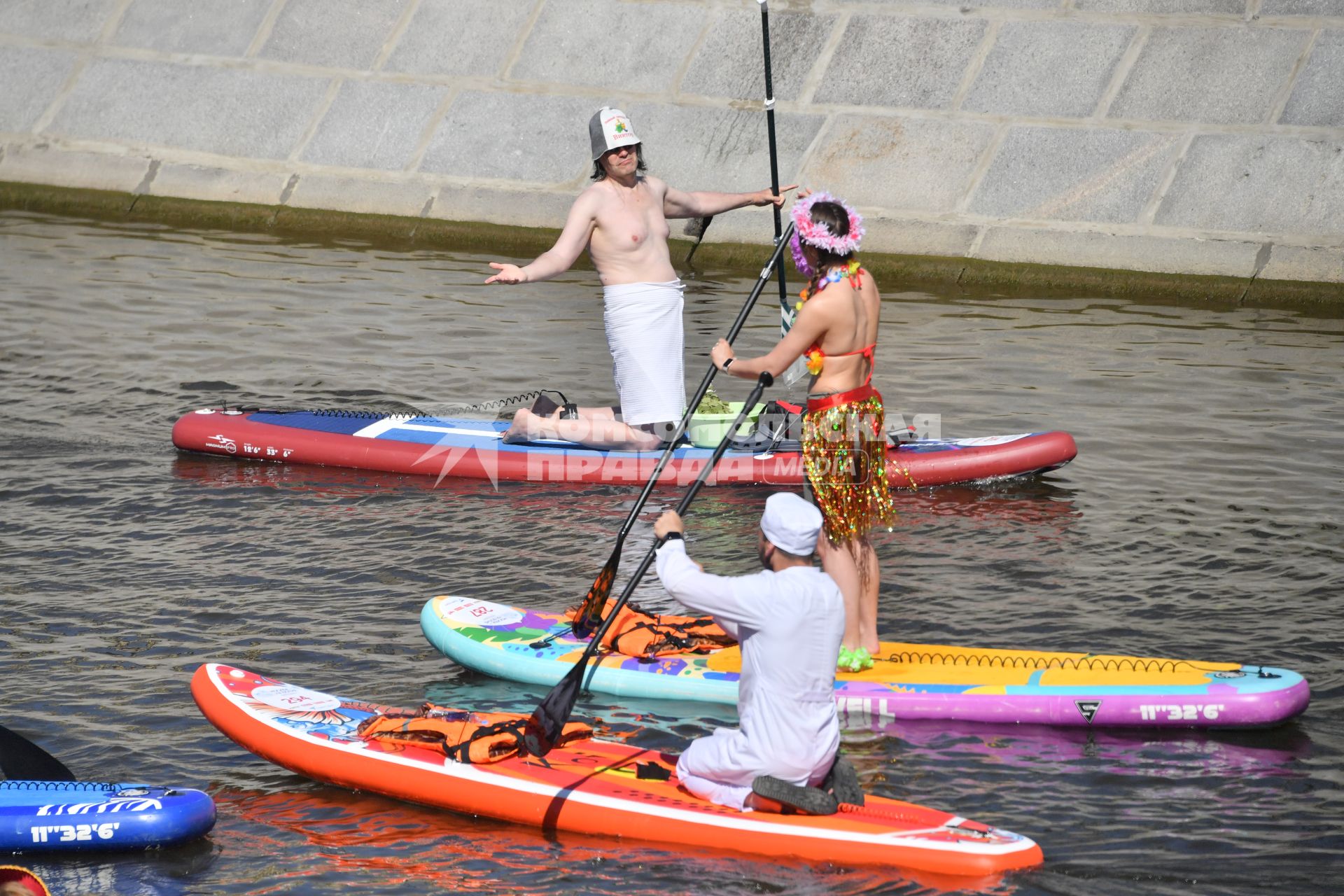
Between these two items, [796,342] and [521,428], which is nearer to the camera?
[796,342]

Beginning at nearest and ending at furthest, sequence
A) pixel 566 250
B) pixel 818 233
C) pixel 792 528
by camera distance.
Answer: pixel 792 528 < pixel 818 233 < pixel 566 250

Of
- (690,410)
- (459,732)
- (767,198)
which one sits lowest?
(459,732)

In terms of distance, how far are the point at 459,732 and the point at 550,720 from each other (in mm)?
369

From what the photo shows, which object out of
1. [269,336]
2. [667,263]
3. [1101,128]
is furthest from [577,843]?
[1101,128]

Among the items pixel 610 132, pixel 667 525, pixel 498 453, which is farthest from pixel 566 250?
pixel 667 525

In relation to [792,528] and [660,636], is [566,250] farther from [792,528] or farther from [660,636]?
[792,528]

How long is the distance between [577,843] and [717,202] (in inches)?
170

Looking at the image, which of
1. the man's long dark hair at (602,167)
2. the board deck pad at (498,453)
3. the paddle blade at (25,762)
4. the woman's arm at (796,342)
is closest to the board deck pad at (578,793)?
the paddle blade at (25,762)

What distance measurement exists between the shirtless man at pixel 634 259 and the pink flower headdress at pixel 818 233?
171 cm

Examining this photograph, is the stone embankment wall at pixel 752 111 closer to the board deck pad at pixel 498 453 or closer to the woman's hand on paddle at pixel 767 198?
the board deck pad at pixel 498 453

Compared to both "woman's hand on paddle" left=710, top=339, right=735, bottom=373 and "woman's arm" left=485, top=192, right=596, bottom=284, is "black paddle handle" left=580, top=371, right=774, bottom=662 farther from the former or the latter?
"woman's arm" left=485, top=192, right=596, bottom=284

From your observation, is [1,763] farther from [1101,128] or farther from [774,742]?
[1101,128]

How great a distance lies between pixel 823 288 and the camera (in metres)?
6.12

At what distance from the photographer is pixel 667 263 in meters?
8.44
